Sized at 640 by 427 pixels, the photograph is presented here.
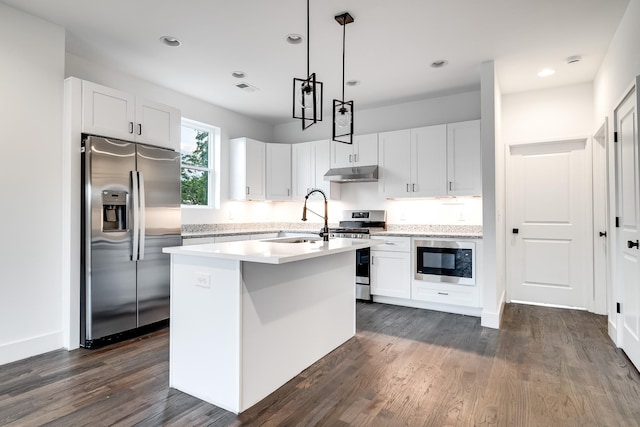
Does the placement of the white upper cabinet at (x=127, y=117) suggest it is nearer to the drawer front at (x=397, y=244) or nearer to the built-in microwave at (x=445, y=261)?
the drawer front at (x=397, y=244)

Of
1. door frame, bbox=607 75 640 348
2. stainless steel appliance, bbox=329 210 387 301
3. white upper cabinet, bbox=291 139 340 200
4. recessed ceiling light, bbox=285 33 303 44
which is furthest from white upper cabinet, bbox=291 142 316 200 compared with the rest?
door frame, bbox=607 75 640 348

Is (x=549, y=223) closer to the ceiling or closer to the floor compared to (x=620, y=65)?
closer to the floor

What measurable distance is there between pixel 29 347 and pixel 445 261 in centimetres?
403

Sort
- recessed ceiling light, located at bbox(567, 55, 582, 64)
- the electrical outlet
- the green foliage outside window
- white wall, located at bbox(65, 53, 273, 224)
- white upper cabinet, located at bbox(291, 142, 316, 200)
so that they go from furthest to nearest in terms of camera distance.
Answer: white upper cabinet, located at bbox(291, 142, 316, 200), the green foliage outside window, white wall, located at bbox(65, 53, 273, 224), recessed ceiling light, located at bbox(567, 55, 582, 64), the electrical outlet

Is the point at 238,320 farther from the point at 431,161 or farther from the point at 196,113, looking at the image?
the point at 196,113

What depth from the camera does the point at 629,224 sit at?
8.93 feet

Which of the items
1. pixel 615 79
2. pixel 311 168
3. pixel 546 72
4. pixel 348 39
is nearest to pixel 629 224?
pixel 615 79

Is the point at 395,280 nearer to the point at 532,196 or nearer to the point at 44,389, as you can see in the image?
the point at 532,196

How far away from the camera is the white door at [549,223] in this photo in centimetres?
429

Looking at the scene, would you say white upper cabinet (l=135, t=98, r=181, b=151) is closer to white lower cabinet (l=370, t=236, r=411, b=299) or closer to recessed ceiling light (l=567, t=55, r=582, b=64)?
white lower cabinet (l=370, t=236, r=411, b=299)

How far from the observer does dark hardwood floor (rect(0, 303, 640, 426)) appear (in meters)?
1.99

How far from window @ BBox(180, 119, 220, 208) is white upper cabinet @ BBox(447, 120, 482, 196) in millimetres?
3194

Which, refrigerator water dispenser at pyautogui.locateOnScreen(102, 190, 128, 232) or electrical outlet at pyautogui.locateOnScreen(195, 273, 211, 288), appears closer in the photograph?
electrical outlet at pyautogui.locateOnScreen(195, 273, 211, 288)

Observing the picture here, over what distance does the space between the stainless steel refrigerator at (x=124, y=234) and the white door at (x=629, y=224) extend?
13.0 ft
